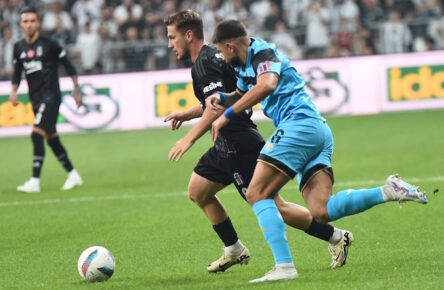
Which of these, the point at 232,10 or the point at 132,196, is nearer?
the point at 132,196

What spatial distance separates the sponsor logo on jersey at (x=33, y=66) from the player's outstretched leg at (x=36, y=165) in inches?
34.9

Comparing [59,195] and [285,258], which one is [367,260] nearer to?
[285,258]

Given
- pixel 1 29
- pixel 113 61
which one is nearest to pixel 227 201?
pixel 113 61

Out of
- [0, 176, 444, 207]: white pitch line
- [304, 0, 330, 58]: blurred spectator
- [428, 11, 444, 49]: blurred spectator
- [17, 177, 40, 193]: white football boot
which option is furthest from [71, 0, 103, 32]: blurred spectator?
[0, 176, 444, 207]: white pitch line

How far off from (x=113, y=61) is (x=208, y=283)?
672 inches

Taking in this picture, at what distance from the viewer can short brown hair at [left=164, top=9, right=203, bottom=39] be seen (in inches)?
284

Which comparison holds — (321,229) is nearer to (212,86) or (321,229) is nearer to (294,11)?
(212,86)

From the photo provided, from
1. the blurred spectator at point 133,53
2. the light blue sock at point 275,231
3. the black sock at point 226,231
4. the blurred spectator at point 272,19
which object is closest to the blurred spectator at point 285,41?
the blurred spectator at point 272,19

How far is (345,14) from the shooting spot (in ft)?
77.1

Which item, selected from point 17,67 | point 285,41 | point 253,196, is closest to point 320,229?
point 253,196

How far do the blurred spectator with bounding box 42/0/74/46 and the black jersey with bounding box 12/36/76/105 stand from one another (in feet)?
35.1

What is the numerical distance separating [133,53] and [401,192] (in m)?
17.5

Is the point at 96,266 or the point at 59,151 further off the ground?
the point at 96,266

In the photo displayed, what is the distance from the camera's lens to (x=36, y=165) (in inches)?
522
